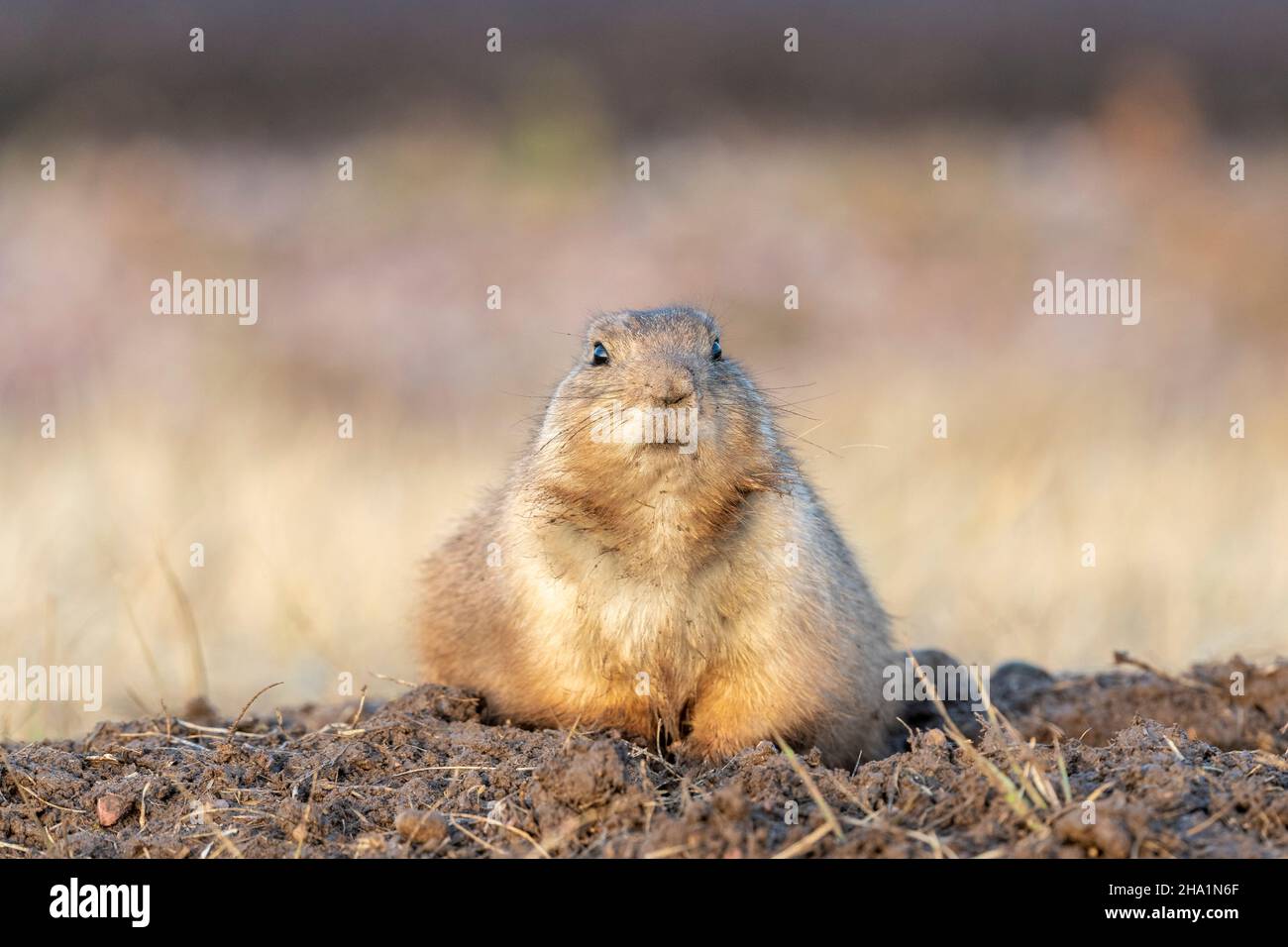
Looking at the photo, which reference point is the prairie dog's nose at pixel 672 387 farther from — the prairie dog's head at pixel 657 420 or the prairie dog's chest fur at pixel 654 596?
the prairie dog's chest fur at pixel 654 596

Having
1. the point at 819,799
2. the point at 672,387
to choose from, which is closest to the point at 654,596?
the point at 672,387

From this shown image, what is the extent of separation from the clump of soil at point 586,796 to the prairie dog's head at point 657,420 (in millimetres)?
1126

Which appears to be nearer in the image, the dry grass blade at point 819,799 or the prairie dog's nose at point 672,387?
the dry grass blade at point 819,799

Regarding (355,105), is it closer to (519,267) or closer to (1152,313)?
(519,267)

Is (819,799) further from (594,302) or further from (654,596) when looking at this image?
(594,302)

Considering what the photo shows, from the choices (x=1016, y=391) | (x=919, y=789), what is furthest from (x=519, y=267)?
(x=919, y=789)

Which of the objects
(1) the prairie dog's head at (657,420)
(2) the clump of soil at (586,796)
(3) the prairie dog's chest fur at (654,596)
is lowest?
(2) the clump of soil at (586,796)

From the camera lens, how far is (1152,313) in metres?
25.7

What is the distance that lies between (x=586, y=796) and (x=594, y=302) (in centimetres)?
1946

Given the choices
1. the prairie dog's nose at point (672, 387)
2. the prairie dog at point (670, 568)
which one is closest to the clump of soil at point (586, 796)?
the prairie dog at point (670, 568)

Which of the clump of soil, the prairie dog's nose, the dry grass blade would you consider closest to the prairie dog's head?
the prairie dog's nose

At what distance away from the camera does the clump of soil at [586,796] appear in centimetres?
508

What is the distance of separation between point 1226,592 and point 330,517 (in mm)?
8220

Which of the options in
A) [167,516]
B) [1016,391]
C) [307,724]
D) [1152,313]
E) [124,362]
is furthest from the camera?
[1152,313]
